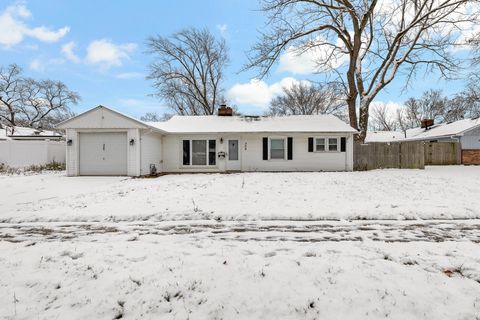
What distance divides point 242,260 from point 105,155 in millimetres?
12252

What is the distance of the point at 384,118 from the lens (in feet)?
154

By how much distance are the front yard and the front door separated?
9.32 meters

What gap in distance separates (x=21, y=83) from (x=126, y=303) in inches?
2016

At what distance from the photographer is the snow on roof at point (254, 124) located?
1548 cm

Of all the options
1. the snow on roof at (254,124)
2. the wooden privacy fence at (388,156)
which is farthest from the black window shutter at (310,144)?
the wooden privacy fence at (388,156)

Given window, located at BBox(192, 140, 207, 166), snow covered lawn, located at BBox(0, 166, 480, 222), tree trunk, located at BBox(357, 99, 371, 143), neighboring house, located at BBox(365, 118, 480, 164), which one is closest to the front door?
window, located at BBox(192, 140, 207, 166)

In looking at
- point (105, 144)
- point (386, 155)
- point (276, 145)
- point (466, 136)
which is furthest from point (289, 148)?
point (466, 136)

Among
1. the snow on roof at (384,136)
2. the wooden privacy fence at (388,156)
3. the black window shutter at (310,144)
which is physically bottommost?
the wooden privacy fence at (388,156)

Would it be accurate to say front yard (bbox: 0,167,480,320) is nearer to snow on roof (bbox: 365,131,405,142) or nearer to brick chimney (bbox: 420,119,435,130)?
brick chimney (bbox: 420,119,435,130)

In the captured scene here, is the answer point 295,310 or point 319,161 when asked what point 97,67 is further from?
point 295,310

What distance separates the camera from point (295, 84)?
34812mm

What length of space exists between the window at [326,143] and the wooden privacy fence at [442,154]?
35.4 ft

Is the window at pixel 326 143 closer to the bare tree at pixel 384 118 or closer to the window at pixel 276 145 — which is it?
the window at pixel 276 145

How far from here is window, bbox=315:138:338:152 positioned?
51.0ft
